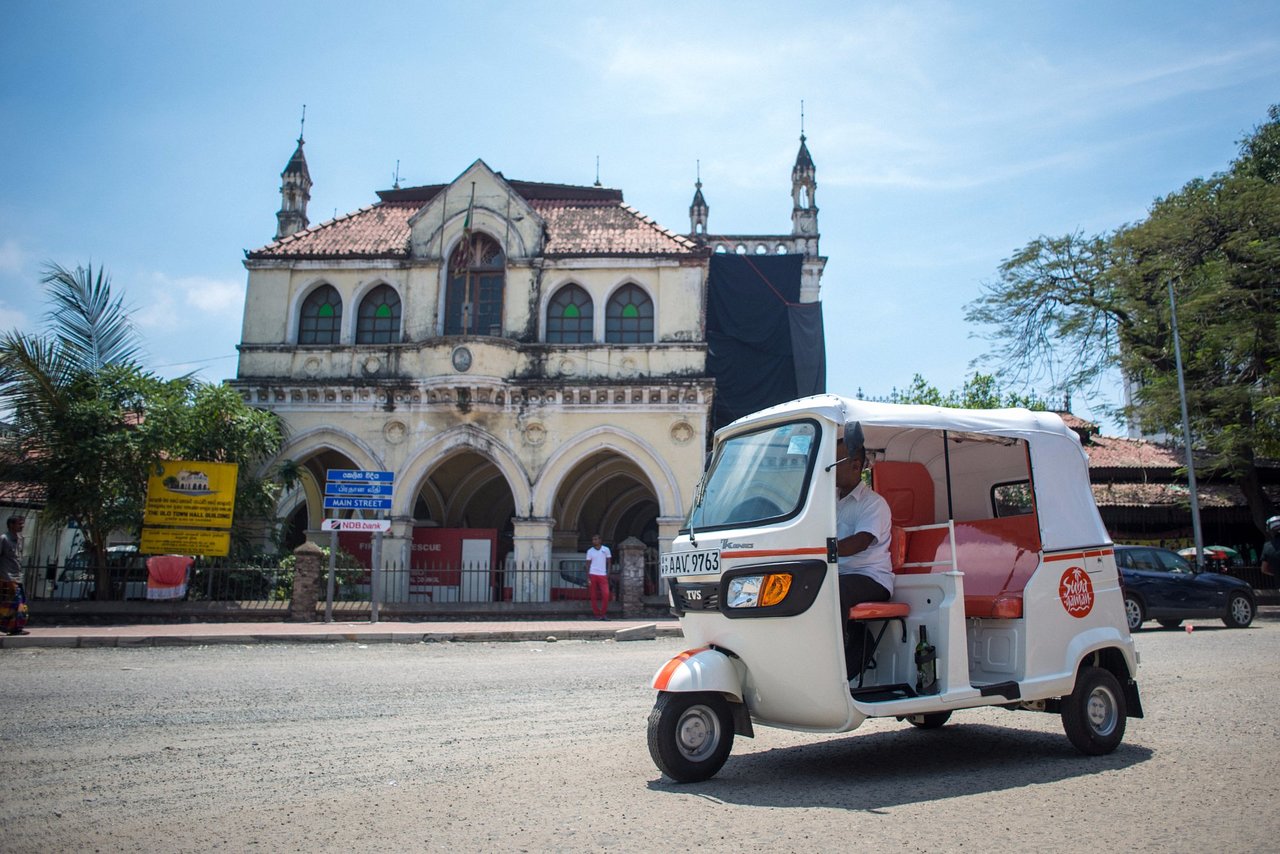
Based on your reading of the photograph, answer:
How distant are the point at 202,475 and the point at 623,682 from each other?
1248 cm

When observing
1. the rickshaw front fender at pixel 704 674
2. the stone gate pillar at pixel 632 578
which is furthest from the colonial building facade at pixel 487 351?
the rickshaw front fender at pixel 704 674

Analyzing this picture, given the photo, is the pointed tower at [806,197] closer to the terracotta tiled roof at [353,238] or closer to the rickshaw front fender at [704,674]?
the terracotta tiled roof at [353,238]

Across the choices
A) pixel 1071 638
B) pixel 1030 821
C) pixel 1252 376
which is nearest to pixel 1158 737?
pixel 1071 638

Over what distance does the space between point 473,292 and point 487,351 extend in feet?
7.46

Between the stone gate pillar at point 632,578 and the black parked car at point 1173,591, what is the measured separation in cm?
866

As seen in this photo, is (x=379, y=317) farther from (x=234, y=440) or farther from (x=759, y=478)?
(x=759, y=478)

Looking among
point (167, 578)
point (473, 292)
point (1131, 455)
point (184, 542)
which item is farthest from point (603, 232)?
point (1131, 455)

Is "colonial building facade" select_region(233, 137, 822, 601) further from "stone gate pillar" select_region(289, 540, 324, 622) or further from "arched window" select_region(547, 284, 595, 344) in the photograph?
"stone gate pillar" select_region(289, 540, 324, 622)

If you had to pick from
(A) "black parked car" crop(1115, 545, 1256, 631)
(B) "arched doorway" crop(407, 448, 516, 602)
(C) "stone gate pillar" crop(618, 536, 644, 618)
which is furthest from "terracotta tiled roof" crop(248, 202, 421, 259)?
(A) "black parked car" crop(1115, 545, 1256, 631)

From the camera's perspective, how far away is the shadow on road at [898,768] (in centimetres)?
453

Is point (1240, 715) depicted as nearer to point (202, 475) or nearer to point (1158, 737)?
point (1158, 737)

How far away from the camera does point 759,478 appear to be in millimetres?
5246

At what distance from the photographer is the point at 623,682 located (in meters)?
8.98

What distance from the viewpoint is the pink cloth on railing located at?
16859mm
